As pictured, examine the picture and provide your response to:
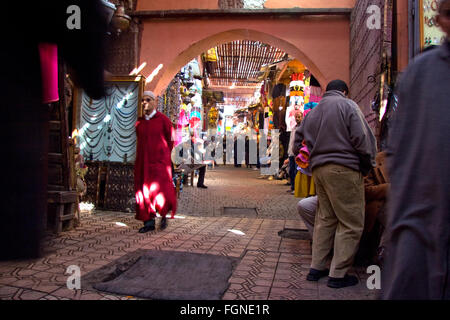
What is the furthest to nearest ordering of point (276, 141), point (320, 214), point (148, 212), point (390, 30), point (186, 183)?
point (276, 141), point (186, 183), point (148, 212), point (390, 30), point (320, 214)

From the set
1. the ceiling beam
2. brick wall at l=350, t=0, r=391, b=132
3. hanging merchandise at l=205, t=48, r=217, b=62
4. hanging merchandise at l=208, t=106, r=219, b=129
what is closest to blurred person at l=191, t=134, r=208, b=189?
hanging merchandise at l=205, t=48, r=217, b=62

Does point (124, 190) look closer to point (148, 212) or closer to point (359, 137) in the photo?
point (148, 212)

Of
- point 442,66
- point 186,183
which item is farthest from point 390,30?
point 186,183

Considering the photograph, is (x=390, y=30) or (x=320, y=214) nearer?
(x=320, y=214)

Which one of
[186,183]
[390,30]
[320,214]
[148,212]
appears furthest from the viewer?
[186,183]

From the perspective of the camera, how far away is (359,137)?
3.30 metres

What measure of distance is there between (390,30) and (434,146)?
12.5ft

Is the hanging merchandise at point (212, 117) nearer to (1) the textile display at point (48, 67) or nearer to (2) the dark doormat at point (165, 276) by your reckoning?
(2) the dark doormat at point (165, 276)

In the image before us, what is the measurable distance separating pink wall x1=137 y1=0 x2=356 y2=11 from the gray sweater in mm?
5008

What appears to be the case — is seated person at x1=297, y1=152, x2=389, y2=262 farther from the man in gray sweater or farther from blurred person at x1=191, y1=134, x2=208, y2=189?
blurred person at x1=191, y1=134, x2=208, y2=189

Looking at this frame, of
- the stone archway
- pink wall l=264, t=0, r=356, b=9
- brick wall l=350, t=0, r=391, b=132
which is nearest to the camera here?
brick wall l=350, t=0, r=391, b=132

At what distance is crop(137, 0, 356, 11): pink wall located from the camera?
7695 mm

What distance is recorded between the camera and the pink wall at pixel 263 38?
769 centimetres

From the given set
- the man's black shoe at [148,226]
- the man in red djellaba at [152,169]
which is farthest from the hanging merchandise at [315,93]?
the man's black shoe at [148,226]
